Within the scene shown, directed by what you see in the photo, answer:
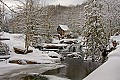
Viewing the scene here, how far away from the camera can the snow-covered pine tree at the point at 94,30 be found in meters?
34.9

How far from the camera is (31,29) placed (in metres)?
35.6

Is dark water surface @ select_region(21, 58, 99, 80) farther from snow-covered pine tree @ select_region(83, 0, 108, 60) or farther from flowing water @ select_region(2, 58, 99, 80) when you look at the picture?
snow-covered pine tree @ select_region(83, 0, 108, 60)

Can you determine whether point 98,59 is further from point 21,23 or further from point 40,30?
point 21,23

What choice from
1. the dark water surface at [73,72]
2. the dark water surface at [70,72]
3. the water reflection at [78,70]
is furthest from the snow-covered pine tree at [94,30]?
the dark water surface at [70,72]

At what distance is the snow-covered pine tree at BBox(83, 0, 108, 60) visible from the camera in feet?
114

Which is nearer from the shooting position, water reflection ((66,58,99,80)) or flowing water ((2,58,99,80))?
flowing water ((2,58,99,80))

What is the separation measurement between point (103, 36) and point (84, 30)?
295cm

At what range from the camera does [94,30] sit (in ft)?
116

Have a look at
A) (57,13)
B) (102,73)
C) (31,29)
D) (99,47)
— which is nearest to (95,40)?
(99,47)

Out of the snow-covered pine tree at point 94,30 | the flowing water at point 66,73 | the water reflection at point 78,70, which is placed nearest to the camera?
the flowing water at point 66,73

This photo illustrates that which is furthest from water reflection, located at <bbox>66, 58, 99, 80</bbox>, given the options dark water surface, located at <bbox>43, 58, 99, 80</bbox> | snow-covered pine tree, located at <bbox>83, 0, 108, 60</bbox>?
snow-covered pine tree, located at <bbox>83, 0, 108, 60</bbox>

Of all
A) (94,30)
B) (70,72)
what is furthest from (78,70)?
(94,30)

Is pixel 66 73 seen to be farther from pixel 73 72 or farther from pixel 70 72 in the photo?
pixel 73 72

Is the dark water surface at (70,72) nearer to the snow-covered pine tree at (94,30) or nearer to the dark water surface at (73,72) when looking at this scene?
the dark water surface at (73,72)
